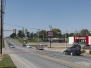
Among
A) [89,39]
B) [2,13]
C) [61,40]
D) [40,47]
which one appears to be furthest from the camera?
[61,40]

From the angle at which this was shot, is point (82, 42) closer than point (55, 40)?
Yes

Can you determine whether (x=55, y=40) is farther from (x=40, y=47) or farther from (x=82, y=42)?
(x=40, y=47)

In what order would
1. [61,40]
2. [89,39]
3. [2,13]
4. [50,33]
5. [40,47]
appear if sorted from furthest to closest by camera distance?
[61,40], [89,39], [50,33], [40,47], [2,13]

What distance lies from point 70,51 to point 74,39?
85148 mm

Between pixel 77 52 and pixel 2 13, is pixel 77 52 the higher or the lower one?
the lower one

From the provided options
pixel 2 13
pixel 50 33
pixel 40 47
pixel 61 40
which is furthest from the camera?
pixel 61 40

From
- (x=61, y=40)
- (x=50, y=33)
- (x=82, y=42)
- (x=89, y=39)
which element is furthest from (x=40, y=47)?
(x=61, y=40)

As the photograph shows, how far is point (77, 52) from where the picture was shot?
41531mm

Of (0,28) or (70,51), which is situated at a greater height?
(0,28)

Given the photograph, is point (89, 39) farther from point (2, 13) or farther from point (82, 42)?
point (2, 13)

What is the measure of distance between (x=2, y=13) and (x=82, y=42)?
3662 inches

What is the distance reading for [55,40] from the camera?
192875 mm

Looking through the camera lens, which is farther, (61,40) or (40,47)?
(61,40)

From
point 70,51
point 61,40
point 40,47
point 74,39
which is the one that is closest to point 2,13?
point 70,51
